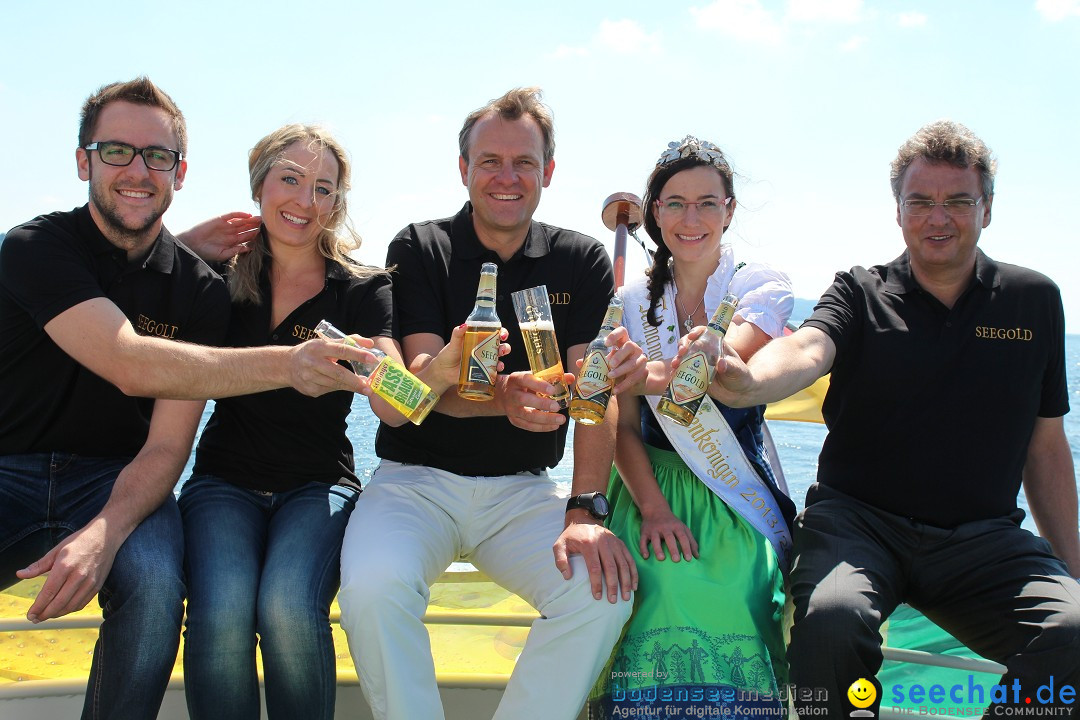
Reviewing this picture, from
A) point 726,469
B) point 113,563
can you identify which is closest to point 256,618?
point 113,563

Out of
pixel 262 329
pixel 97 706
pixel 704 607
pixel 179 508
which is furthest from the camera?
pixel 262 329

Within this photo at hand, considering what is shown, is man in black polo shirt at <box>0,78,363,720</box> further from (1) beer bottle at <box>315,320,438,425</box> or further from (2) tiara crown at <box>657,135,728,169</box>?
(2) tiara crown at <box>657,135,728,169</box>

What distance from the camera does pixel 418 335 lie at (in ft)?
11.3

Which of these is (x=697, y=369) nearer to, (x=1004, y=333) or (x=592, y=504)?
(x=592, y=504)

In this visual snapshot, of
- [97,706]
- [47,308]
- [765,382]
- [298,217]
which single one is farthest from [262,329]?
[765,382]

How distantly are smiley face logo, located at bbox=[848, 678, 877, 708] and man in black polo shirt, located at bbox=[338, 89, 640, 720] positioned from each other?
0.76 metres

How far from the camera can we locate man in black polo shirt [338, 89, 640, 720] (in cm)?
273

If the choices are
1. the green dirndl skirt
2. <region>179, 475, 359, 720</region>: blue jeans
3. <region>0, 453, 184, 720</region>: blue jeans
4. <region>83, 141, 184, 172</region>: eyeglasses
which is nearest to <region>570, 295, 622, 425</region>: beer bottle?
the green dirndl skirt

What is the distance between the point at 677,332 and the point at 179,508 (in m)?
2.15

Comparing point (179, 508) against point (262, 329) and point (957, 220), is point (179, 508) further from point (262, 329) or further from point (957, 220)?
point (957, 220)

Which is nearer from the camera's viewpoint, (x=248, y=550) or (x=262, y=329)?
(x=248, y=550)

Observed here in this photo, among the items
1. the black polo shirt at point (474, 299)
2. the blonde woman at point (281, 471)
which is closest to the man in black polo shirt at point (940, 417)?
the black polo shirt at point (474, 299)

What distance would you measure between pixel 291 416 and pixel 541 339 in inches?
44.4

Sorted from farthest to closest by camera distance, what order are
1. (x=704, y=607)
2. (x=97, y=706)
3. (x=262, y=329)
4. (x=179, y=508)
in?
(x=262, y=329)
(x=179, y=508)
(x=704, y=607)
(x=97, y=706)
